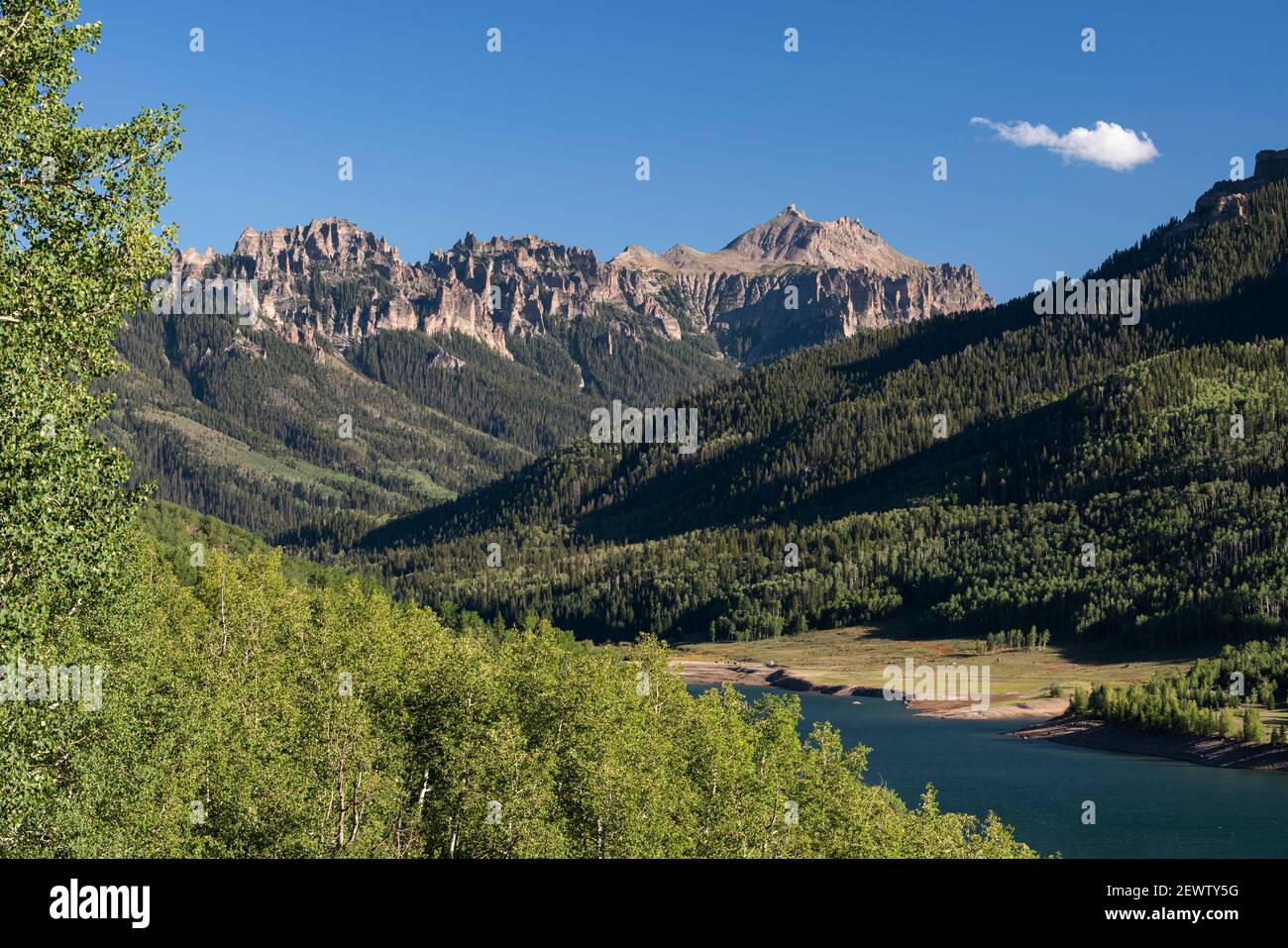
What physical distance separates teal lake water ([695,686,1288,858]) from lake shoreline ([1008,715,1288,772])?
110 inches

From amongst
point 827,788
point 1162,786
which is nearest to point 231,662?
point 827,788

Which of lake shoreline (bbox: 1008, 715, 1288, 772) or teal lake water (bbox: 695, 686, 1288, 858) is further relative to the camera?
lake shoreline (bbox: 1008, 715, 1288, 772)

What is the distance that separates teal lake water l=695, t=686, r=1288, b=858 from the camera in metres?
108

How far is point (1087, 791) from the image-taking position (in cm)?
13488

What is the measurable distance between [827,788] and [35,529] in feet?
185

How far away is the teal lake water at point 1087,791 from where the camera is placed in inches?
4257

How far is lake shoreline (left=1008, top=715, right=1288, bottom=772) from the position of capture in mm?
151625

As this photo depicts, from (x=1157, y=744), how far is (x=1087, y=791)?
127 feet

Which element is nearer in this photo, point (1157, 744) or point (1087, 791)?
point (1087, 791)

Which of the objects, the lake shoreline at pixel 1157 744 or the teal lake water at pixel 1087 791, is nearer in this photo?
the teal lake water at pixel 1087 791

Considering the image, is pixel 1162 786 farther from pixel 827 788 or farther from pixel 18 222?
pixel 18 222

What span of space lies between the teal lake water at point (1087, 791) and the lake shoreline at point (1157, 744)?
9.15 feet
